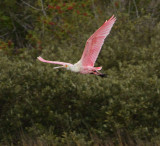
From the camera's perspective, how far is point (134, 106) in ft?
30.5

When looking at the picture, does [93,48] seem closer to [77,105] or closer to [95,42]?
[95,42]

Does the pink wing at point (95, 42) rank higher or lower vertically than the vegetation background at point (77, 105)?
higher

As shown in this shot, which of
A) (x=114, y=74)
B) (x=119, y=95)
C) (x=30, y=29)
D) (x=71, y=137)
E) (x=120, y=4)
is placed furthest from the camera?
(x=30, y=29)

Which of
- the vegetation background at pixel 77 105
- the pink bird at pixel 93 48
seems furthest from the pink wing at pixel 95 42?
the vegetation background at pixel 77 105

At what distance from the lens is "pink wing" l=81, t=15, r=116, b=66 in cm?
751

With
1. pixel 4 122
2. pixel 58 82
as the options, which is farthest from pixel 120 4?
pixel 4 122

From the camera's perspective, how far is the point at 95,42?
7707 mm

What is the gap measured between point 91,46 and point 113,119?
7.37ft

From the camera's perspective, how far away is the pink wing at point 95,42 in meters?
7.51

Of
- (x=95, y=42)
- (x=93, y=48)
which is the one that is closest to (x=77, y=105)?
(x=93, y=48)

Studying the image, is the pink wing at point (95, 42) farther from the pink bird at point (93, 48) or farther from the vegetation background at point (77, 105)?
the vegetation background at point (77, 105)

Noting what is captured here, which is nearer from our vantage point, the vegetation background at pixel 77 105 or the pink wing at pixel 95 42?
the pink wing at pixel 95 42

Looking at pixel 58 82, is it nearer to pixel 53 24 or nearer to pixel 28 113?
pixel 28 113

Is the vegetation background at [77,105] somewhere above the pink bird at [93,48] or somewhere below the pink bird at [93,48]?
below
